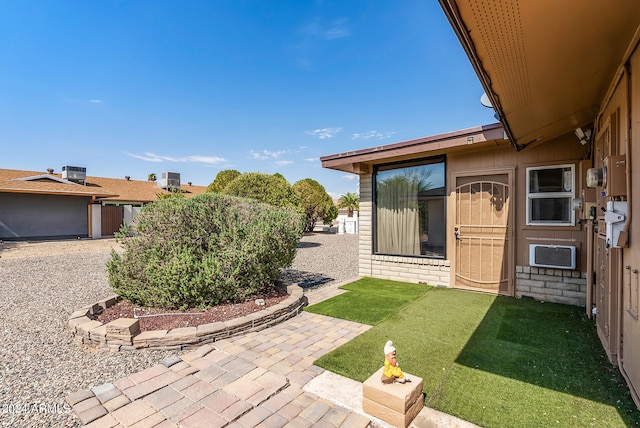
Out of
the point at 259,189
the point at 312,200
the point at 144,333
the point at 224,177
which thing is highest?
the point at 224,177

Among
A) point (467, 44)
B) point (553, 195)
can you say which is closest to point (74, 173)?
point (467, 44)

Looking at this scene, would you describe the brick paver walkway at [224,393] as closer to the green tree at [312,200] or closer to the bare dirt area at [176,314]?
the bare dirt area at [176,314]

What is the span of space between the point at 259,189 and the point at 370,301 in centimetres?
1002

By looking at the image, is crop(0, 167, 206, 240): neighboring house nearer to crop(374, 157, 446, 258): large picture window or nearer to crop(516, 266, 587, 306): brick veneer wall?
crop(374, 157, 446, 258): large picture window

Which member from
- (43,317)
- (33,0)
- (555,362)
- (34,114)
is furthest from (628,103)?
(34,114)

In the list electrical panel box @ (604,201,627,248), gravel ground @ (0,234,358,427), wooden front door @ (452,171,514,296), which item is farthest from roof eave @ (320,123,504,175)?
gravel ground @ (0,234,358,427)

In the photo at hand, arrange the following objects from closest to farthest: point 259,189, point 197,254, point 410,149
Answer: point 197,254 → point 410,149 → point 259,189

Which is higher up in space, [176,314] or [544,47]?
[544,47]

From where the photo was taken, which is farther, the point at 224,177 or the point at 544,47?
the point at 224,177

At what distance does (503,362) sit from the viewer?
9.40 feet

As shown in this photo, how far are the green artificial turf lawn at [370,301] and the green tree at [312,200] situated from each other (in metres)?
14.9

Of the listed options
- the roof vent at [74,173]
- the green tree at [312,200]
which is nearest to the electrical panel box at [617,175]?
the green tree at [312,200]

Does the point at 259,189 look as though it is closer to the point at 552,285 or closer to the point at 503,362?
the point at 552,285

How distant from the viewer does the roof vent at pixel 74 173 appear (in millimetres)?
18453
